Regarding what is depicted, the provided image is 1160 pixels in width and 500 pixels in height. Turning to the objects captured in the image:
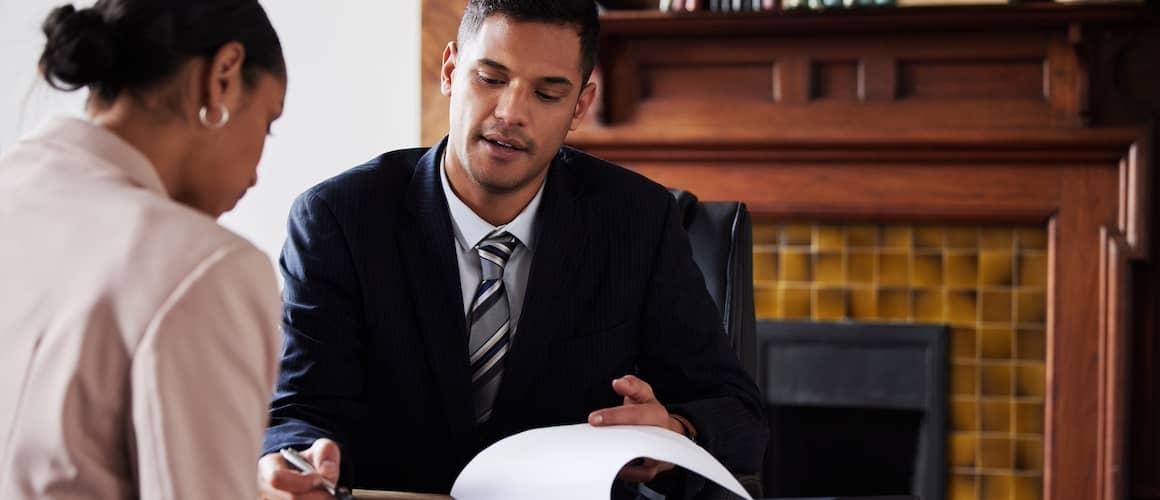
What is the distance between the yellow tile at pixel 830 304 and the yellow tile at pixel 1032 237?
0.41m

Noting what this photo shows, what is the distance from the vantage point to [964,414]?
2.78 meters

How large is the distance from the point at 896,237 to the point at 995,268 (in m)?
0.23

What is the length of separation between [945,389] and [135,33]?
2337 millimetres

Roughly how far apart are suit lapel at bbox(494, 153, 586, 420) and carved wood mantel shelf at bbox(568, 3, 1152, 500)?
4.64ft

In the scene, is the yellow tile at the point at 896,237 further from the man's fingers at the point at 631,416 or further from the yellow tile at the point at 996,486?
the man's fingers at the point at 631,416

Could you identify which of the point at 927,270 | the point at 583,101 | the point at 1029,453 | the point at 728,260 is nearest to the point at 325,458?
the point at 583,101

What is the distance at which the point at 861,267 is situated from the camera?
2.82 metres

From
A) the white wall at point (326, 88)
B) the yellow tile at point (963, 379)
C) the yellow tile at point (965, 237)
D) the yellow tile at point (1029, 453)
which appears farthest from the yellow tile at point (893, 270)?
the white wall at point (326, 88)

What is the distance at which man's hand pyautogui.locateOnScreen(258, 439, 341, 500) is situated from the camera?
934mm

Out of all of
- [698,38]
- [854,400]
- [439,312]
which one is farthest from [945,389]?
[439,312]

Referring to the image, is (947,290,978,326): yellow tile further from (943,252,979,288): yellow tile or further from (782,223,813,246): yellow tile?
(782,223,813,246): yellow tile

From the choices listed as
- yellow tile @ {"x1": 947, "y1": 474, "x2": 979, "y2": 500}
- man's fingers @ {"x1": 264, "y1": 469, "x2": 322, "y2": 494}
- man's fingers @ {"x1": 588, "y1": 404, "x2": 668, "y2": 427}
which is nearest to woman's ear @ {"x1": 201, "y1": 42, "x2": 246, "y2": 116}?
man's fingers @ {"x1": 264, "y1": 469, "x2": 322, "y2": 494}

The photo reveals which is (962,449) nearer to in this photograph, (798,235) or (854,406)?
(854,406)

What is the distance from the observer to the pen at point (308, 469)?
94 cm
